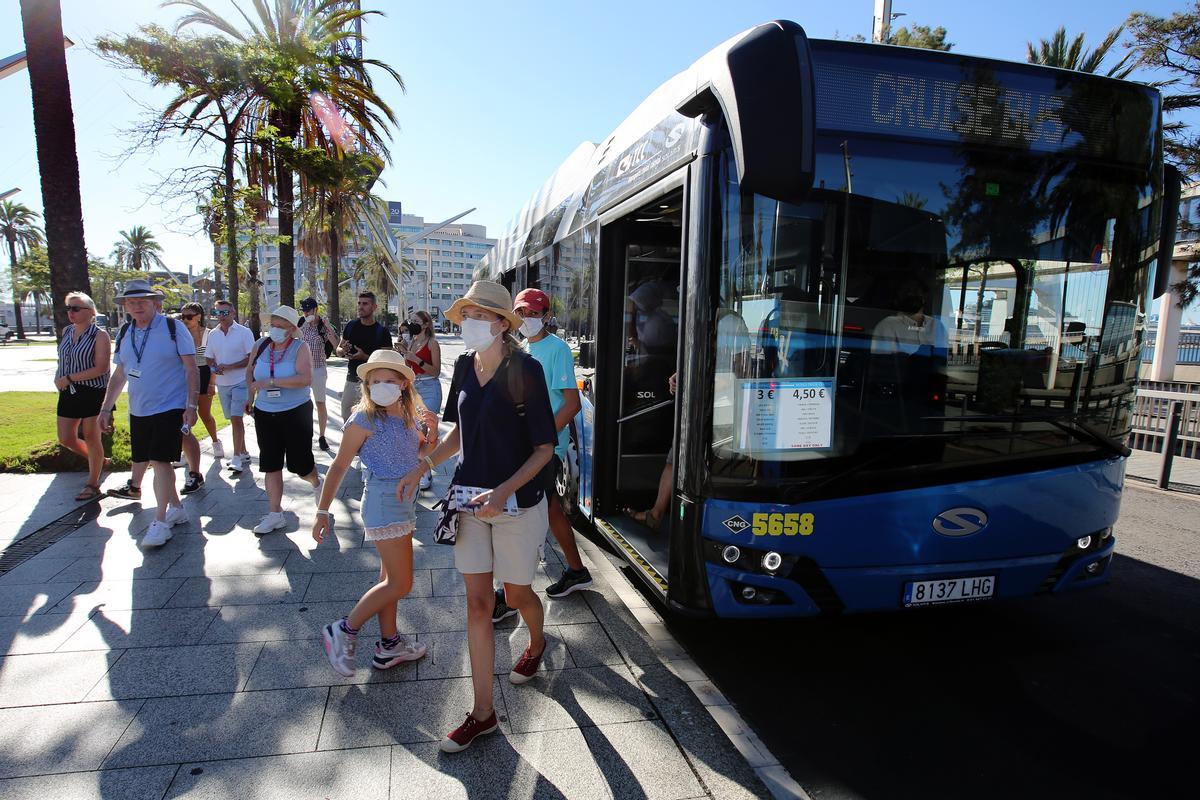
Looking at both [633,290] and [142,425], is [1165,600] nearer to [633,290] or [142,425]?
[633,290]

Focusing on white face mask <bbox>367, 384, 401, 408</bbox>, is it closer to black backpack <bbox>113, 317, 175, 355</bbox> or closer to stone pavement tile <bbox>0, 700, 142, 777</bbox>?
stone pavement tile <bbox>0, 700, 142, 777</bbox>

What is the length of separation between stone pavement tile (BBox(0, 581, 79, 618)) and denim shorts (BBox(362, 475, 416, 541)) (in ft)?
8.09

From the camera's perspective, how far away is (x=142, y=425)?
17.6 ft

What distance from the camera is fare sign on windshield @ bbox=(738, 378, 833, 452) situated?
3.22 metres

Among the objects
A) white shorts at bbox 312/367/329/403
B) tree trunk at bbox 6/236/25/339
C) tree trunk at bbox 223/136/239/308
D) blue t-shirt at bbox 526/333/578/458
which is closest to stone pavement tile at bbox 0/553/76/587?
blue t-shirt at bbox 526/333/578/458

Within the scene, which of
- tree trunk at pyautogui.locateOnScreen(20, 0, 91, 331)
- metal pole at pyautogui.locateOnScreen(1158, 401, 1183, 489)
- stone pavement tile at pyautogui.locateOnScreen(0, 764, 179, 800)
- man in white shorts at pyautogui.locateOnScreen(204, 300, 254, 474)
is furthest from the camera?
metal pole at pyautogui.locateOnScreen(1158, 401, 1183, 489)

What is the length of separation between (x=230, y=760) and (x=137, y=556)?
304 centimetres

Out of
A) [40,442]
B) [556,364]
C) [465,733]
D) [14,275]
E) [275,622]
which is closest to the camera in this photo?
[465,733]

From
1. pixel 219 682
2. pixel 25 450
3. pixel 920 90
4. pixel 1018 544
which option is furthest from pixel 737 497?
pixel 25 450

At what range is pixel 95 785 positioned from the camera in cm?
260

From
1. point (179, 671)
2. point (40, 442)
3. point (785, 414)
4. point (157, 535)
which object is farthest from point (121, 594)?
point (40, 442)

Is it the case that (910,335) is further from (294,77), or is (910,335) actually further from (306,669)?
A: (294,77)

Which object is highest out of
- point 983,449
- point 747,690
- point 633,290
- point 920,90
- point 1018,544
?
point 920,90

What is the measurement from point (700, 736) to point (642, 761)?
0.32 m
